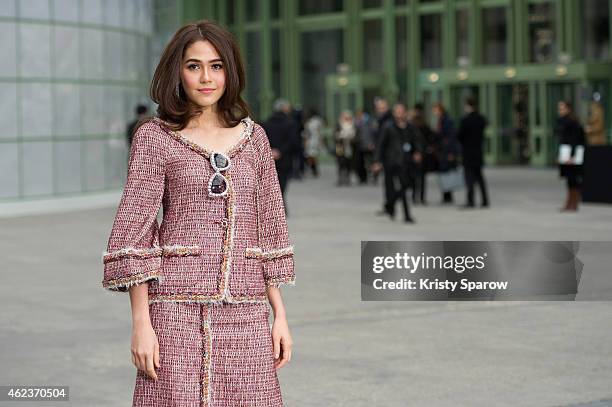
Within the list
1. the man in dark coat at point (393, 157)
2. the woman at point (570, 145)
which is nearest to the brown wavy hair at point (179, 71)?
the man in dark coat at point (393, 157)

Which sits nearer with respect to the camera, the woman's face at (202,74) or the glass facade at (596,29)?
the woman's face at (202,74)

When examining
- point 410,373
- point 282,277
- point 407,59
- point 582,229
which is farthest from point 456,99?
point 282,277

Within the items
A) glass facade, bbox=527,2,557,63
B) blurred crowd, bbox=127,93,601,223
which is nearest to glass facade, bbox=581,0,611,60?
glass facade, bbox=527,2,557,63

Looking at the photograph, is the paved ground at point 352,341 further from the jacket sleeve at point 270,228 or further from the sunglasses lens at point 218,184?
the sunglasses lens at point 218,184

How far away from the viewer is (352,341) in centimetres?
961

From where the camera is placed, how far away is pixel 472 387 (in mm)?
7879

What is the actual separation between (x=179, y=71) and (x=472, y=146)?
1953 cm

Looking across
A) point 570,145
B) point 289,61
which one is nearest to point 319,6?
point 289,61

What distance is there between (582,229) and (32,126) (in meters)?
12.3

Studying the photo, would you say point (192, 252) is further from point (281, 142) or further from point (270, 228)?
point (281, 142)

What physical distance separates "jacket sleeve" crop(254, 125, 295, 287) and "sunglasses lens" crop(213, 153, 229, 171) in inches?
6.3

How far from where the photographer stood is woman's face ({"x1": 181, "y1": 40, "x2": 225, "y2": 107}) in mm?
4031

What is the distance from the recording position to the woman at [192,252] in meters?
3.97

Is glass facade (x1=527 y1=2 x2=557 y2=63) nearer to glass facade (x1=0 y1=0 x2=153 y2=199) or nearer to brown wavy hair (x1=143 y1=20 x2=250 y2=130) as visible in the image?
glass facade (x1=0 y1=0 x2=153 y2=199)
